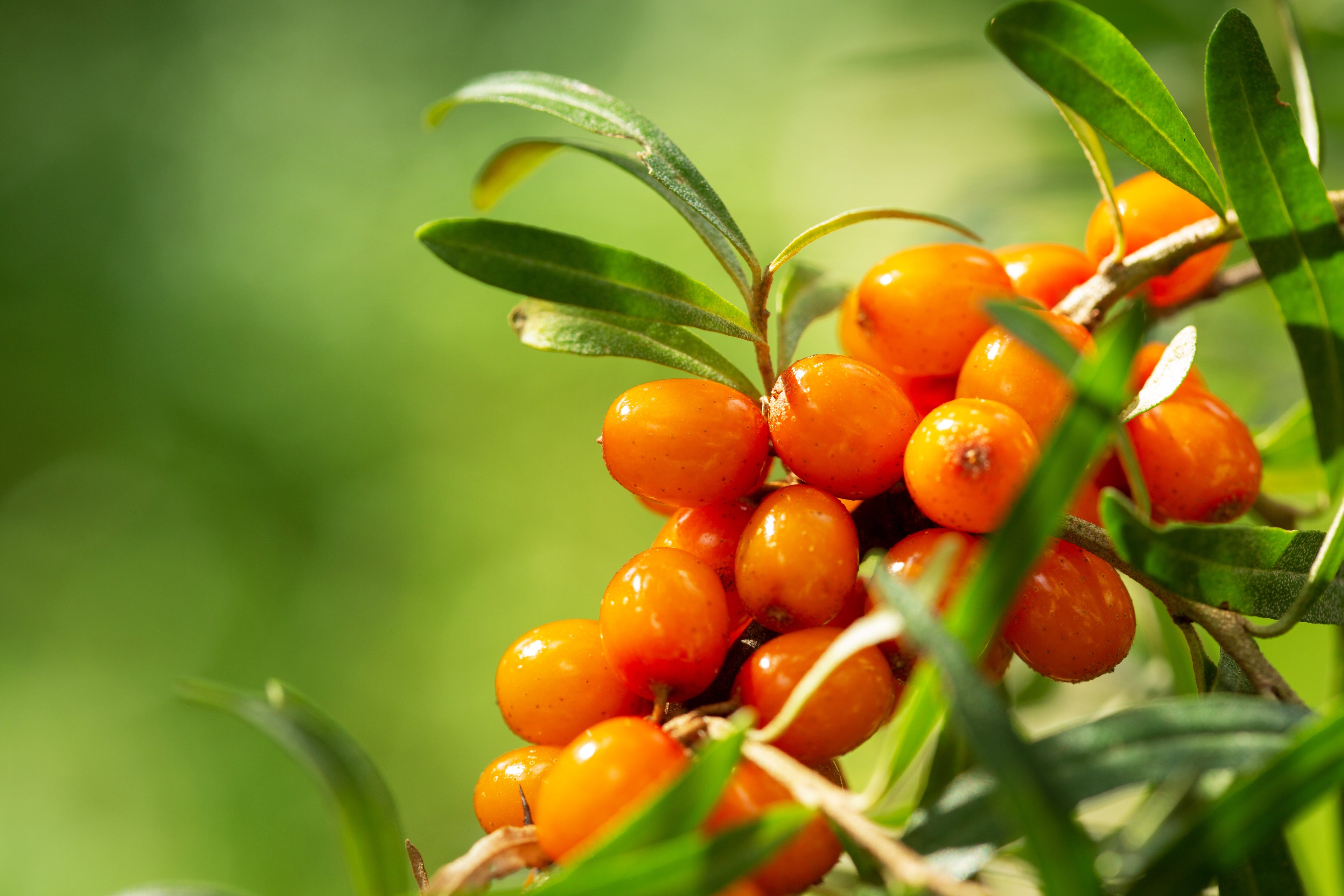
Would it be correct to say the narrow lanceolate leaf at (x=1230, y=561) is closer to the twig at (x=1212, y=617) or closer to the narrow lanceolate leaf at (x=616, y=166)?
the twig at (x=1212, y=617)

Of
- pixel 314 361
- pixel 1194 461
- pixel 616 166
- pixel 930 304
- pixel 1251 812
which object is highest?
pixel 314 361

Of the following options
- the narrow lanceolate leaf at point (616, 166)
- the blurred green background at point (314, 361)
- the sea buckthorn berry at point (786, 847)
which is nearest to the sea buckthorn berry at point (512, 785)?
the sea buckthorn berry at point (786, 847)

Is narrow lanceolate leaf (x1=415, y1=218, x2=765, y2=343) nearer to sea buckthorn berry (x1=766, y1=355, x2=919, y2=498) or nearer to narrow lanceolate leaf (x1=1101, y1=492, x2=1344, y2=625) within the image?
sea buckthorn berry (x1=766, y1=355, x2=919, y2=498)

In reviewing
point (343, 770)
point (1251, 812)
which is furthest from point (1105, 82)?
point (343, 770)

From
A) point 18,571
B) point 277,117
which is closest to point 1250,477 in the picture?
point 18,571

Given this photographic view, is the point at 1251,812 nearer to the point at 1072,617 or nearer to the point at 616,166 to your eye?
the point at 1072,617

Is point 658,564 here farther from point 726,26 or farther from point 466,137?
point 726,26
